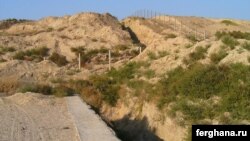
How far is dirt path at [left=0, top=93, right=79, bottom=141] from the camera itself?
12.6 metres

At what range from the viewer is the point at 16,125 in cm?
1399

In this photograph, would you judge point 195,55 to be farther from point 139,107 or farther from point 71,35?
point 71,35

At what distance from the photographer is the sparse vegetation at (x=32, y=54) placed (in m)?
47.1

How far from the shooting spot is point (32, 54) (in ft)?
158

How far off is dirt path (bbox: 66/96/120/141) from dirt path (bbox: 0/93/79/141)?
0.63ft

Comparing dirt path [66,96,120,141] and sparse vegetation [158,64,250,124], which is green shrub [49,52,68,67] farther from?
dirt path [66,96,120,141]

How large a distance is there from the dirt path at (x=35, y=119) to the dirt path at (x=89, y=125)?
0.19 m

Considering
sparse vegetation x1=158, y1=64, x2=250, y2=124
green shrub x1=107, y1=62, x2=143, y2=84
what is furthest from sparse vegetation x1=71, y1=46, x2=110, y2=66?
sparse vegetation x1=158, y1=64, x2=250, y2=124

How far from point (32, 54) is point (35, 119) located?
33630 mm

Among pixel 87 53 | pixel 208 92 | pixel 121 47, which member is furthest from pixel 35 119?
pixel 121 47

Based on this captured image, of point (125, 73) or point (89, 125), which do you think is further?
point (125, 73)

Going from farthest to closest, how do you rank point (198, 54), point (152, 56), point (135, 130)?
point (152, 56), point (198, 54), point (135, 130)

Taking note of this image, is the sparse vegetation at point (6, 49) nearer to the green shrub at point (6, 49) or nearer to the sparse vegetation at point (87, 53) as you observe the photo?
the green shrub at point (6, 49)

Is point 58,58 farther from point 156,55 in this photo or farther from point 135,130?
point 135,130
